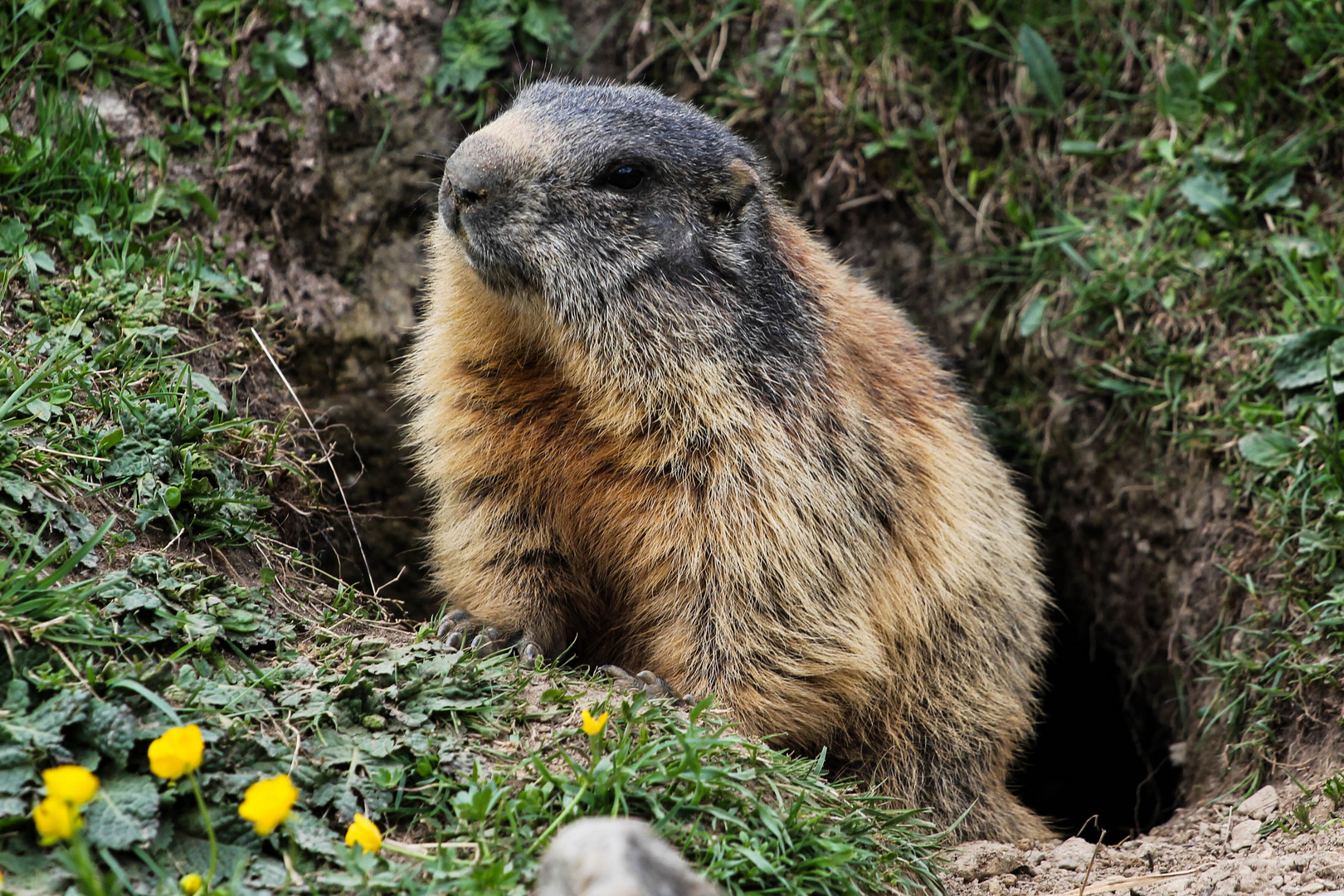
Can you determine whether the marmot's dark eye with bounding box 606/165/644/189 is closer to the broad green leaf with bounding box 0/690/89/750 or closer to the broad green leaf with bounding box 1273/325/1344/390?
the broad green leaf with bounding box 0/690/89/750

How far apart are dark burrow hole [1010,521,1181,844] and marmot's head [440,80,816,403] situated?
314 cm

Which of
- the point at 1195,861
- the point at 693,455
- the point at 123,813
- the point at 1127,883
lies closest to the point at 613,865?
the point at 123,813

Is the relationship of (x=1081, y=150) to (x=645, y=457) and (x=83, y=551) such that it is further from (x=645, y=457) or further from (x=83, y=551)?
(x=83, y=551)

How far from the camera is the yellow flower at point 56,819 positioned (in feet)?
7.10

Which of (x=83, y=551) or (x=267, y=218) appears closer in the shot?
(x=83, y=551)

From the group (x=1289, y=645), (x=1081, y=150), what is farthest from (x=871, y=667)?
(x=1081, y=150)

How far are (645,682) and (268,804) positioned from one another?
183cm

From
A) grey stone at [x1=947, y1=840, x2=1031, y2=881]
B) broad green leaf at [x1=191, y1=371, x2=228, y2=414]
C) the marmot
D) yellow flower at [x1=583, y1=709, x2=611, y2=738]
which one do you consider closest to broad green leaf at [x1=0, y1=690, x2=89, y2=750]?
yellow flower at [x1=583, y1=709, x2=611, y2=738]

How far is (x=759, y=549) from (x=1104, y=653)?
394 cm

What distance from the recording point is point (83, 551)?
3059 millimetres

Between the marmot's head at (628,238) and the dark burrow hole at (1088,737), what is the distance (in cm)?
314

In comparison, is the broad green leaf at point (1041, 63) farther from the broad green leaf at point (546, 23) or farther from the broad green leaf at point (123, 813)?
the broad green leaf at point (123, 813)

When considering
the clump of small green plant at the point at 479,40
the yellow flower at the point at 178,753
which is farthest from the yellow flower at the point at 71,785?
the clump of small green plant at the point at 479,40

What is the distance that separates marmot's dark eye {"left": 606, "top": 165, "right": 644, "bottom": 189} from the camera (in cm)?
431
